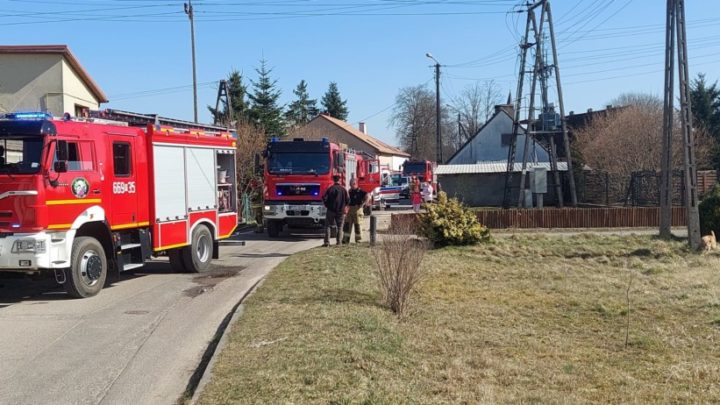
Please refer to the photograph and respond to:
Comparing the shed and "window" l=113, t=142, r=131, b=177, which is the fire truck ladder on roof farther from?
the shed

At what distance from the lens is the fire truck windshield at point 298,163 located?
20.3 meters

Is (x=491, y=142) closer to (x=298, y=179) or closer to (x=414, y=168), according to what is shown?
(x=414, y=168)

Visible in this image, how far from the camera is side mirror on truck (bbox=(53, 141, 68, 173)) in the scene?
32.3ft

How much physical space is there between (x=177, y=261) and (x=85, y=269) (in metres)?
3.25

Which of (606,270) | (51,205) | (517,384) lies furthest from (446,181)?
(517,384)

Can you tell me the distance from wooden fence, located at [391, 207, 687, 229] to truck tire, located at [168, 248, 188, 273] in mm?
11918

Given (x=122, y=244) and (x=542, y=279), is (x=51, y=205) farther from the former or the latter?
(x=542, y=279)

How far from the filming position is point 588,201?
3434cm

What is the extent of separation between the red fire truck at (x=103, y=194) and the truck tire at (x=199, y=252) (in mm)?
22

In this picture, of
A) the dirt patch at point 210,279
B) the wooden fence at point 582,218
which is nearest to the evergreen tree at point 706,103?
the wooden fence at point 582,218

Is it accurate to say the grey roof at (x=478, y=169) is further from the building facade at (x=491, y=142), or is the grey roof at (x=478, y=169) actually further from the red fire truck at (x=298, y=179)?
the red fire truck at (x=298, y=179)

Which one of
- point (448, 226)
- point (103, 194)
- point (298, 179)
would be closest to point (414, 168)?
point (298, 179)

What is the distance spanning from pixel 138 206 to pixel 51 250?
7.44ft

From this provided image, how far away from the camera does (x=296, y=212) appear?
20.3m
